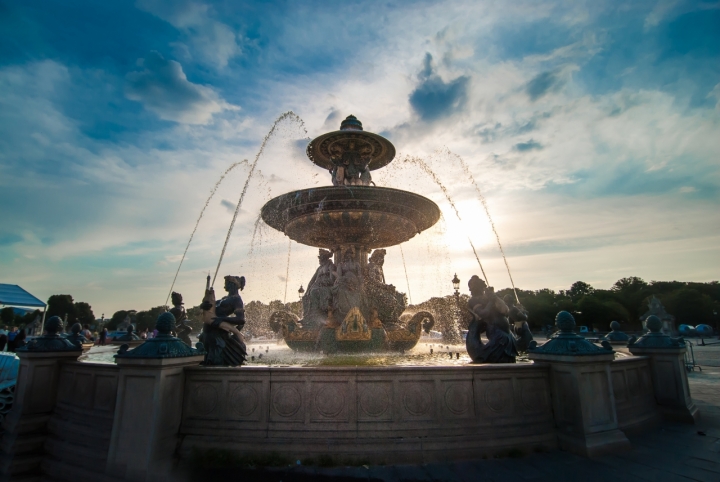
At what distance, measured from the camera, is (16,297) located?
20625 mm

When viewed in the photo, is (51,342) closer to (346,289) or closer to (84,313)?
(346,289)

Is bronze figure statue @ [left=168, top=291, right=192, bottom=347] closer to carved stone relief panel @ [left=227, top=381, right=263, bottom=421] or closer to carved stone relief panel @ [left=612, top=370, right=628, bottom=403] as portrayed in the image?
carved stone relief panel @ [left=227, top=381, right=263, bottom=421]

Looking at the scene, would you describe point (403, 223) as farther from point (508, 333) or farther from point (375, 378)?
point (375, 378)

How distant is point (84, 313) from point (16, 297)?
64.4 metres

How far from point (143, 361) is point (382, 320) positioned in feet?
33.2

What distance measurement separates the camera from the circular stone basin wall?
15.2 feet

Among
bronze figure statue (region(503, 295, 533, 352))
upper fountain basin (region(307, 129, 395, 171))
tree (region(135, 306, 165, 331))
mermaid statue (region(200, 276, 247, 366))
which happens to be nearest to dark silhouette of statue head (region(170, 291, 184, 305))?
mermaid statue (region(200, 276, 247, 366))

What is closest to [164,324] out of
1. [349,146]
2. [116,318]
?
[349,146]

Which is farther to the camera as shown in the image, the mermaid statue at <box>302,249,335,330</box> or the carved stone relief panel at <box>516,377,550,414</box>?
the mermaid statue at <box>302,249,335,330</box>

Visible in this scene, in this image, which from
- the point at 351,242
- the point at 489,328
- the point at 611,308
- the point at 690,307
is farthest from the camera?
the point at 611,308

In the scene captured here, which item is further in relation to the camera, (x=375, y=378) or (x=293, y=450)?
(x=375, y=378)

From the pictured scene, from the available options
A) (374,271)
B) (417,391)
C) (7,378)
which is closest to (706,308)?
(374,271)

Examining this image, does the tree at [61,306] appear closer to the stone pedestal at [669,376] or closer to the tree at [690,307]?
the stone pedestal at [669,376]

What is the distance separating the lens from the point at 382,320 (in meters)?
14.0
